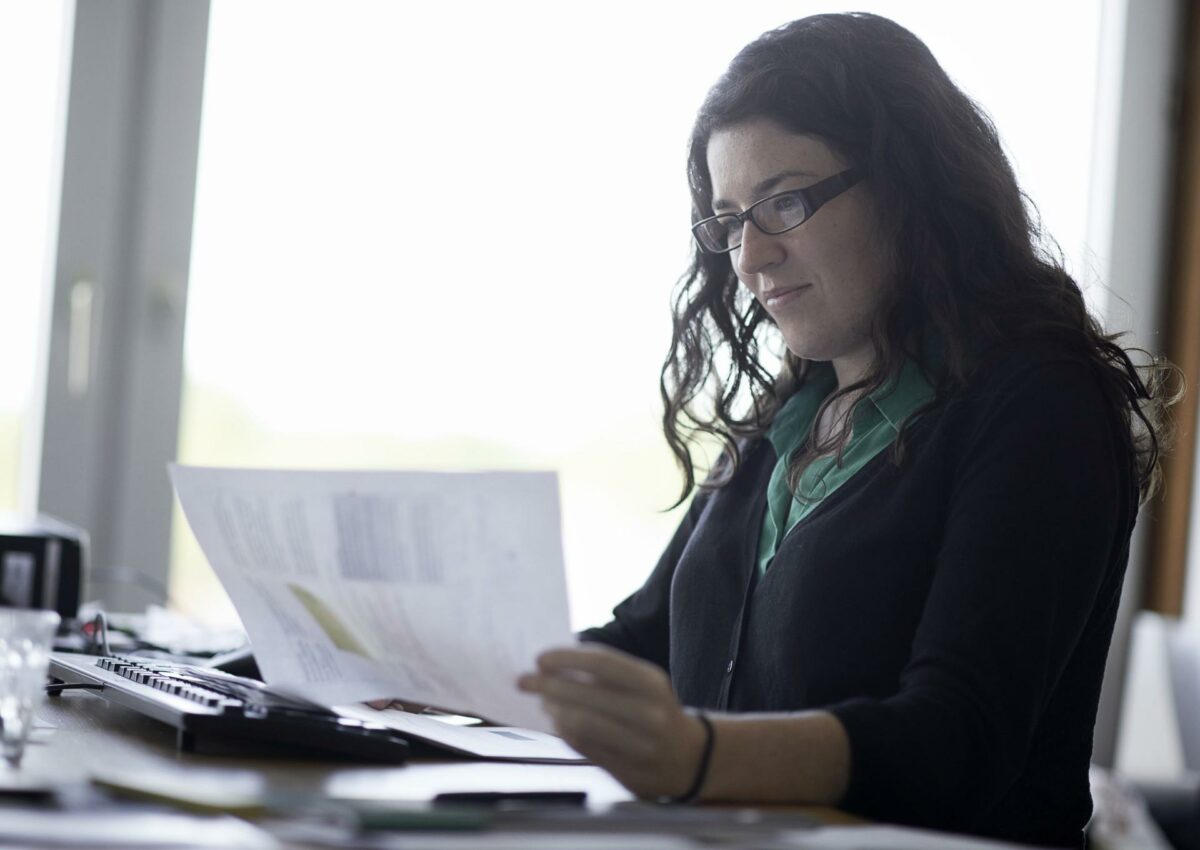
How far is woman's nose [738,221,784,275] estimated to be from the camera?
140cm

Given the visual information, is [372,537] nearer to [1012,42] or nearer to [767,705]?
[767,705]

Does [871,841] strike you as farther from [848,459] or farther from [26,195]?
[26,195]

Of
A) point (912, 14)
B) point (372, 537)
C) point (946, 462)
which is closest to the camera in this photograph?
point (372, 537)

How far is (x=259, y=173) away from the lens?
2.75m

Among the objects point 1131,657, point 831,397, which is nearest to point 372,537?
point 831,397

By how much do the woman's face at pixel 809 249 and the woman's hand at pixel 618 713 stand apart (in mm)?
641

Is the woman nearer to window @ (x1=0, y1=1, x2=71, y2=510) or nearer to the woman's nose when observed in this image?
the woman's nose

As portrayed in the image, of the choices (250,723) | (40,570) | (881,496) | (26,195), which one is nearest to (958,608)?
(881,496)

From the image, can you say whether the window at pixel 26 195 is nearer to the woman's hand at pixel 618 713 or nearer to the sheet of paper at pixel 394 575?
the sheet of paper at pixel 394 575

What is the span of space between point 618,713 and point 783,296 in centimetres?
68

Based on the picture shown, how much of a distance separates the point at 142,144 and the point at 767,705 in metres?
1.92

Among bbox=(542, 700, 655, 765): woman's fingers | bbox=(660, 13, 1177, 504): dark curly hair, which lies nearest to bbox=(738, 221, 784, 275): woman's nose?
bbox=(660, 13, 1177, 504): dark curly hair

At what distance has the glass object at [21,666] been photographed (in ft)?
3.01

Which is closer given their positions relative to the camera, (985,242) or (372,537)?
(372,537)
